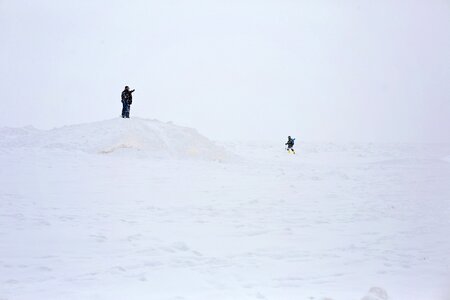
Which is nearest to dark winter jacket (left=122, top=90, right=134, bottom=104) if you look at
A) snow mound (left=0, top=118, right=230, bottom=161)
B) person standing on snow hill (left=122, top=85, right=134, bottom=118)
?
person standing on snow hill (left=122, top=85, right=134, bottom=118)

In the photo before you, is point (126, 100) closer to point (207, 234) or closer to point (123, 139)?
point (123, 139)

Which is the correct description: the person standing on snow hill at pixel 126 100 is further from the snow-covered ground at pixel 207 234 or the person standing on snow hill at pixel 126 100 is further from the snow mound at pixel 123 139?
the snow-covered ground at pixel 207 234

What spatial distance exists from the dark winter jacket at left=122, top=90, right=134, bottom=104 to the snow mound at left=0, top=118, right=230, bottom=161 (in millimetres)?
898

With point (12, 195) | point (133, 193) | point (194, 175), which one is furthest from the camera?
point (194, 175)

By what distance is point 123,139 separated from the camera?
61.5 ft

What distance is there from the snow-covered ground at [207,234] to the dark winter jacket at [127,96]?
624 cm

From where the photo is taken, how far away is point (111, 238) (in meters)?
6.63

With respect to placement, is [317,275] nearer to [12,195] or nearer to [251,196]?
[251,196]

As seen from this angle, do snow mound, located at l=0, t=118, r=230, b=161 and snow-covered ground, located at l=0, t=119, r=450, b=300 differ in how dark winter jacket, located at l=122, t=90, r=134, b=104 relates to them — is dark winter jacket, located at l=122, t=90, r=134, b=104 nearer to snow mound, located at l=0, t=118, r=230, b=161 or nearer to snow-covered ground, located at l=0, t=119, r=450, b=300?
snow mound, located at l=0, t=118, r=230, b=161

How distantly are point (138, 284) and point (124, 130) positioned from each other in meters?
15.3

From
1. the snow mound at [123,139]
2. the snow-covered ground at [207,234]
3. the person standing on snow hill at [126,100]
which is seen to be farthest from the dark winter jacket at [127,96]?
the snow-covered ground at [207,234]

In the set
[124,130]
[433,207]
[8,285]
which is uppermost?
[124,130]

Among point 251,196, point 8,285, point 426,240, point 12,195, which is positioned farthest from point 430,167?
point 8,285

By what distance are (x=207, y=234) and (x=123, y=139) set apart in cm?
1223
